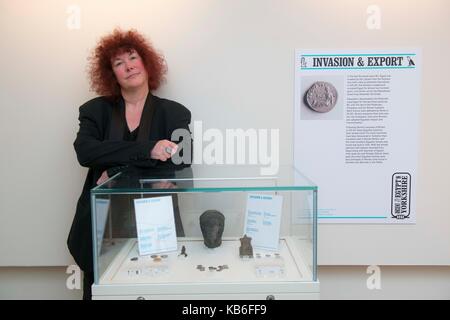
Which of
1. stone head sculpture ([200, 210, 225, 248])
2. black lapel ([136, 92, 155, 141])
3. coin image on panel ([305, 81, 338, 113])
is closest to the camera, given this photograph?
stone head sculpture ([200, 210, 225, 248])

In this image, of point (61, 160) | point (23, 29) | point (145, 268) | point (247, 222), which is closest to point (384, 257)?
point (247, 222)

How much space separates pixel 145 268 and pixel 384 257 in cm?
144

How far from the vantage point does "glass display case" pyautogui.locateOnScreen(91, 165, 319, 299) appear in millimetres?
1182

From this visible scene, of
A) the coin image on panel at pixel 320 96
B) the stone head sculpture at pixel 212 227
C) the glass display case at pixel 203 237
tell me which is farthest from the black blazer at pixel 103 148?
the coin image on panel at pixel 320 96

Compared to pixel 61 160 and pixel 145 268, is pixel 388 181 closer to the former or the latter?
pixel 145 268

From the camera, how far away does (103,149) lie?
1.64m

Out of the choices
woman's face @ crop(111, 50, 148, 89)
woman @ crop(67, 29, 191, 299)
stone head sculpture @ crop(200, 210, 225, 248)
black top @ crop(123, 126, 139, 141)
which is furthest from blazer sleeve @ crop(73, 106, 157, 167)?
stone head sculpture @ crop(200, 210, 225, 248)

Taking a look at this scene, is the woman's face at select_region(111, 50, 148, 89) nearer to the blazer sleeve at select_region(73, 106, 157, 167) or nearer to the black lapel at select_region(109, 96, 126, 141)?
the black lapel at select_region(109, 96, 126, 141)

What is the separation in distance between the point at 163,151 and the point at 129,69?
505 mm

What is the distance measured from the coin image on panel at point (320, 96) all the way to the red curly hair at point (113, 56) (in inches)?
31.3

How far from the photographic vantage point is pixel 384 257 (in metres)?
2.12

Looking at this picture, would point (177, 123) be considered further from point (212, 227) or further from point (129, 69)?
point (212, 227)

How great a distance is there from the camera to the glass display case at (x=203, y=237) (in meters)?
1.18

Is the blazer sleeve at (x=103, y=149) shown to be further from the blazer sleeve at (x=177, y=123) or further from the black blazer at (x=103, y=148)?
the blazer sleeve at (x=177, y=123)
